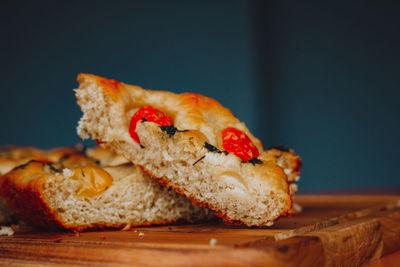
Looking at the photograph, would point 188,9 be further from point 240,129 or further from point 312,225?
point 312,225

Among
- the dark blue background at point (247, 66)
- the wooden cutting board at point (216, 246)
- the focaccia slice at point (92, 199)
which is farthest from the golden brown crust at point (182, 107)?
the dark blue background at point (247, 66)

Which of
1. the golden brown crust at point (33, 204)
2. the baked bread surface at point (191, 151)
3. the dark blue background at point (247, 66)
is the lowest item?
the golden brown crust at point (33, 204)

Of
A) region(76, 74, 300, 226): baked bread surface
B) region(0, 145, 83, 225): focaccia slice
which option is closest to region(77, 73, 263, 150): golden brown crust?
region(76, 74, 300, 226): baked bread surface

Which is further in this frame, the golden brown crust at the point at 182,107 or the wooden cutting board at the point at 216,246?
the golden brown crust at the point at 182,107

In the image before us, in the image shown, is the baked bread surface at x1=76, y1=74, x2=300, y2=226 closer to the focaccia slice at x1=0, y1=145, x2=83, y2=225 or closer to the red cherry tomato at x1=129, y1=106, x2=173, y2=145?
the red cherry tomato at x1=129, y1=106, x2=173, y2=145

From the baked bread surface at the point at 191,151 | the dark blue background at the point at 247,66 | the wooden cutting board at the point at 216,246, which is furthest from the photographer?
the dark blue background at the point at 247,66

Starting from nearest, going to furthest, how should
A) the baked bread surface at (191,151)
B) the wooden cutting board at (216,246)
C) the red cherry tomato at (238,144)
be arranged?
the wooden cutting board at (216,246) → the baked bread surface at (191,151) → the red cherry tomato at (238,144)

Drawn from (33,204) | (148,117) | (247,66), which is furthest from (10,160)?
A: (247,66)

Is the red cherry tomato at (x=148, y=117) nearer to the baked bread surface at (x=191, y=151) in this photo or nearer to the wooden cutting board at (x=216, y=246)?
the baked bread surface at (x=191, y=151)

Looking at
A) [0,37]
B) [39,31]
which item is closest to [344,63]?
A: [39,31]
